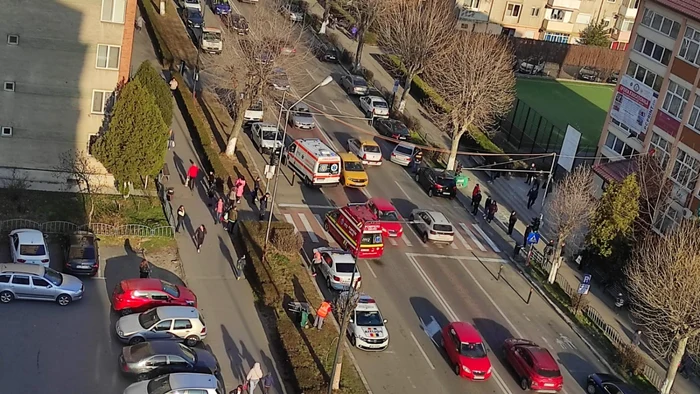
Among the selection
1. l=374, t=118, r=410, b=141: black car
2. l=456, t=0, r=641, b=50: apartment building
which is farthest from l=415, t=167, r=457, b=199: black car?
l=456, t=0, r=641, b=50: apartment building

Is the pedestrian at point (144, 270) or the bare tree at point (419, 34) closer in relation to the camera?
the pedestrian at point (144, 270)

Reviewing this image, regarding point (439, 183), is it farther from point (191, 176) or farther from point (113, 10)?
point (113, 10)

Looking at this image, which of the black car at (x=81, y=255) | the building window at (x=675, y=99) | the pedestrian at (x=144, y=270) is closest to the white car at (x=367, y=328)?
the pedestrian at (x=144, y=270)

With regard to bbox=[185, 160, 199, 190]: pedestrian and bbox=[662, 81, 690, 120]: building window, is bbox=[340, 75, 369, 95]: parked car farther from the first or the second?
bbox=[662, 81, 690, 120]: building window

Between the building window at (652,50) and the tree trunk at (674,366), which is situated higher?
the building window at (652,50)

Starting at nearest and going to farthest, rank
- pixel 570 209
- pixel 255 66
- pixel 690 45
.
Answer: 1. pixel 570 209
2. pixel 690 45
3. pixel 255 66

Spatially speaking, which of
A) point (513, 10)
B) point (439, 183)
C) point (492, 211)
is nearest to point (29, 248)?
point (439, 183)

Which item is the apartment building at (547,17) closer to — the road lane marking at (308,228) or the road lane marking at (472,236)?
the road lane marking at (472,236)
